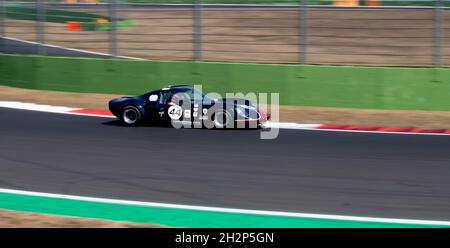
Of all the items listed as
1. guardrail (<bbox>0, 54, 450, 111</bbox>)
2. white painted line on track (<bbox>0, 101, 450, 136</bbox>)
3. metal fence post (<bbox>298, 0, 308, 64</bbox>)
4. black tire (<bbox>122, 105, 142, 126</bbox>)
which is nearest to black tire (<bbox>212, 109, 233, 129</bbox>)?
white painted line on track (<bbox>0, 101, 450, 136</bbox>)

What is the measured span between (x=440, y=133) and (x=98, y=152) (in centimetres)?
626

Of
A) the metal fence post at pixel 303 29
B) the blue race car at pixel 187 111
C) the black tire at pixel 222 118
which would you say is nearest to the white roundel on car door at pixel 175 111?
the blue race car at pixel 187 111

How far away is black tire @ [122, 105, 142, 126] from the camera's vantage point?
14930 millimetres

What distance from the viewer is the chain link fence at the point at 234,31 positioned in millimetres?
18594

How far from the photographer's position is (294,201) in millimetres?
9680

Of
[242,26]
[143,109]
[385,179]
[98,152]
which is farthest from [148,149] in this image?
[242,26]

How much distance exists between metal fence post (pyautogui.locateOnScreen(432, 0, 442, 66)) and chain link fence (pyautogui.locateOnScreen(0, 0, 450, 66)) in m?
0.10

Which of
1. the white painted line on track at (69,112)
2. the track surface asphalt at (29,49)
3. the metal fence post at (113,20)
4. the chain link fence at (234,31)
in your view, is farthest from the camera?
the track surface asphalt at (29,49)

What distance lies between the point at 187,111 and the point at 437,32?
5.99 meters

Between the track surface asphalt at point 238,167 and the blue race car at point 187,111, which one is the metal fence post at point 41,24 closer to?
the track surface asphalt at point 238,167

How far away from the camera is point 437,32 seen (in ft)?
55.4

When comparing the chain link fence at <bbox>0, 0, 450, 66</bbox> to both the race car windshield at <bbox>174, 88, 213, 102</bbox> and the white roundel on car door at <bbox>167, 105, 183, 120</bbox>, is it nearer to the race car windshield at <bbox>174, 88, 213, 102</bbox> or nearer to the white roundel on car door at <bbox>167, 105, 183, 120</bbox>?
the race car windshield at <bbox>174, 88, 213, 102</bbox>

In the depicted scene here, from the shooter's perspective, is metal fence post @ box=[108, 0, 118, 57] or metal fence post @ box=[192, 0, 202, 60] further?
metal fence post @ box=[108, 0, 118, 57]

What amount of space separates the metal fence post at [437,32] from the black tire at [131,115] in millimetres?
6628
